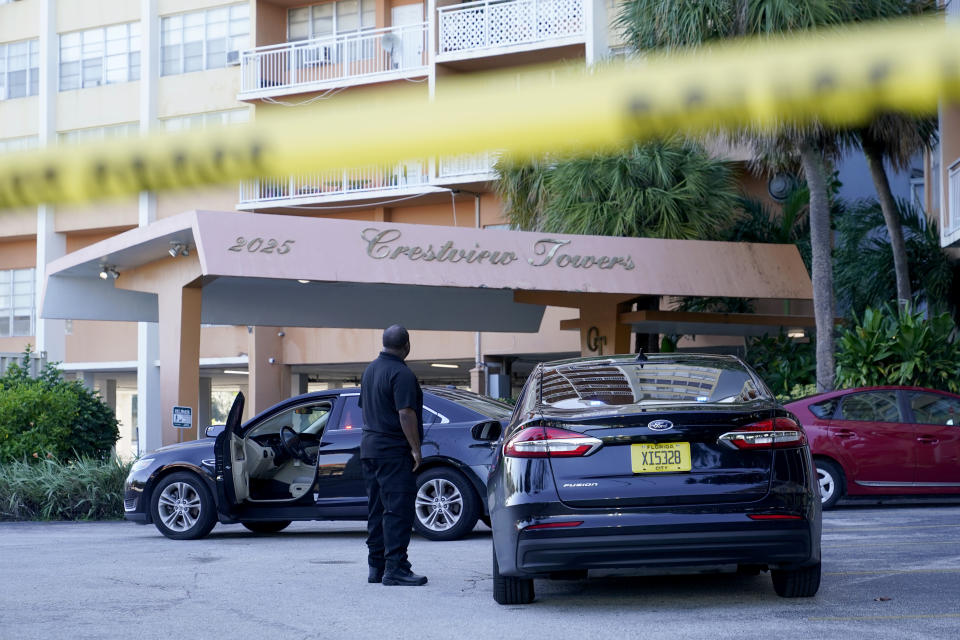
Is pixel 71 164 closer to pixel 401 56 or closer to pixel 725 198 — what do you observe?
pixel 725 198

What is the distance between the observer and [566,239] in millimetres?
19016

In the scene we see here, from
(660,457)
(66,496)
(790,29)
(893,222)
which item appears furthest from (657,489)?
(893,222)

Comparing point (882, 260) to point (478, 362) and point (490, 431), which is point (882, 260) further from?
point (490, 431)

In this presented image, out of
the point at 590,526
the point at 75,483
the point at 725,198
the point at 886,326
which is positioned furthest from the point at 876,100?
the point at 725,198

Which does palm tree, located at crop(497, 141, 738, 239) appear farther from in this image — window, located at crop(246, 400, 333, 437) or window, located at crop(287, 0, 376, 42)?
window, located at crop(287, 0, 376, 42)

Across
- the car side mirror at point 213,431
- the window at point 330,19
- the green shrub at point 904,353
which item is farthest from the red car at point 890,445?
the window at point 330,19

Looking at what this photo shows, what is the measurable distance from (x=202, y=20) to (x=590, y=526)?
3114 centimetres

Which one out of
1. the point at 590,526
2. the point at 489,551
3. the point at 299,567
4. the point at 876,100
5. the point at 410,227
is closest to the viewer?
the point at 876,100

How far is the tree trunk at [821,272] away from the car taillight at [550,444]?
13503 mm

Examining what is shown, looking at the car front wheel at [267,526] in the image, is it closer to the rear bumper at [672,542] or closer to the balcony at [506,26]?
the rear bumper at [672,542]

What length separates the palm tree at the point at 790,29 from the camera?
16.8m

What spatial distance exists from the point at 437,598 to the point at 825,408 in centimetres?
801

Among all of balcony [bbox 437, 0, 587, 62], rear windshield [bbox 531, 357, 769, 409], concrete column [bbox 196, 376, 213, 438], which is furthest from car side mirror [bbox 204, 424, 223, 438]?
concrete column [bbox 196, 376, 213, 438]

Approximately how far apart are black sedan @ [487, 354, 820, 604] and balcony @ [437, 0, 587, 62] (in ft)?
75.1
